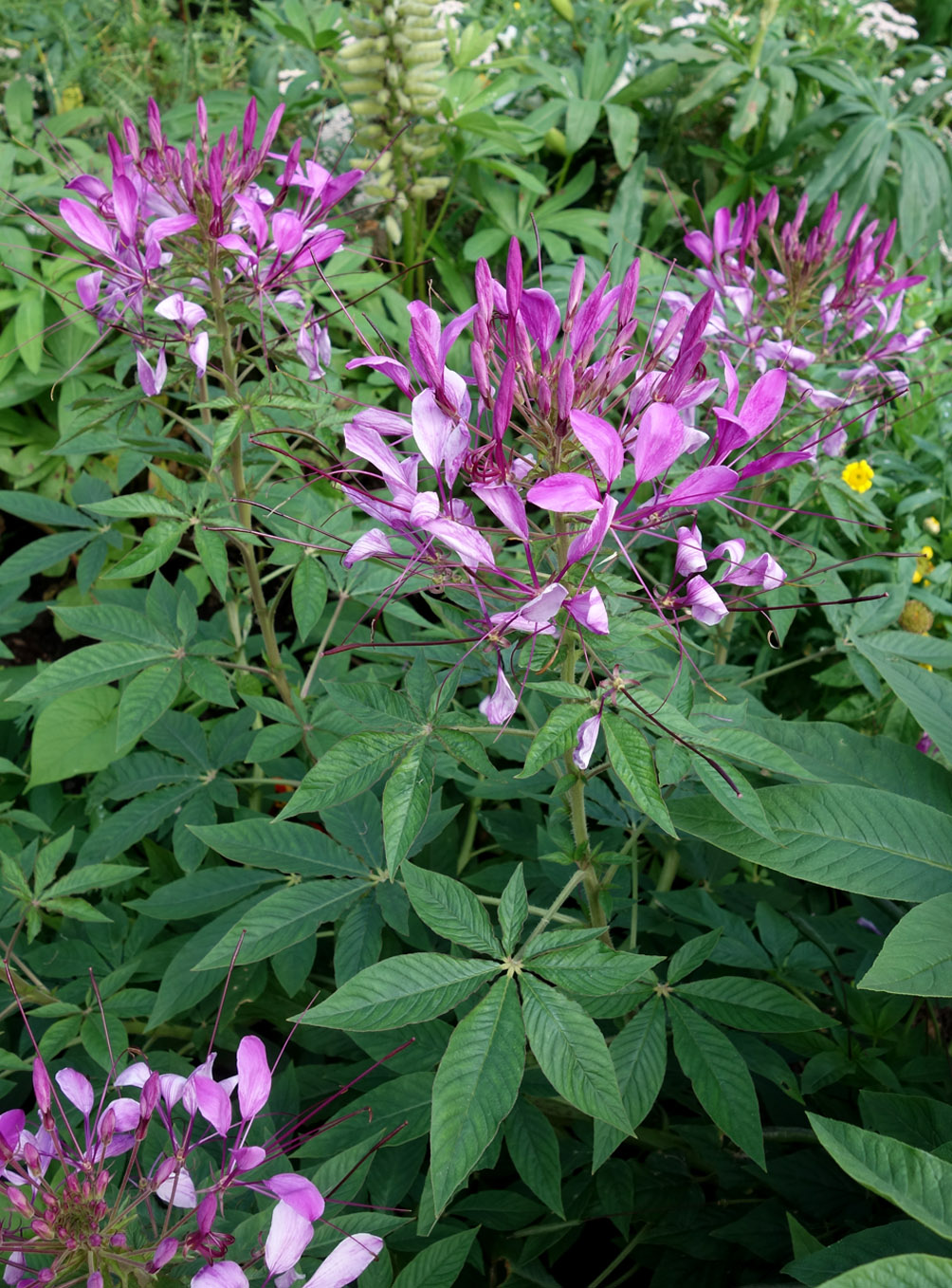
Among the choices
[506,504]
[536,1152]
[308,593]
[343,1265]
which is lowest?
[536,1152]

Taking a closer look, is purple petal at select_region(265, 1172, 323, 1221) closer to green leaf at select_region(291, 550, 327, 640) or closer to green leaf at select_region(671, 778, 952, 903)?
green leaf at select_region(671, 778, 952, 903)

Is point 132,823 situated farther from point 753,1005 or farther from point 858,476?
point 858,476

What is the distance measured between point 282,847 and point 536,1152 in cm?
44

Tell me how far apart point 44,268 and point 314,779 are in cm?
230

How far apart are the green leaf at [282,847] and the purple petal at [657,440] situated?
2.12 ft

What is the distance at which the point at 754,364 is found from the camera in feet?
4.98

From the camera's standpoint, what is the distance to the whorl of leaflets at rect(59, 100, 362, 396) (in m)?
1.12

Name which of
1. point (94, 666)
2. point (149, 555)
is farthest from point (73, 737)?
point (149, 555)

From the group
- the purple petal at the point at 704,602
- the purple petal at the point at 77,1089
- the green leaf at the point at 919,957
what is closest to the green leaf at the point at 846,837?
the green leaf at the point at 919,957

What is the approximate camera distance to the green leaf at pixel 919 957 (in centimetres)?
81

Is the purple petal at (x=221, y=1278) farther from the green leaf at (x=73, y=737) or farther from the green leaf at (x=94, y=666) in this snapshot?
the green leaf at (x=73, y=737)

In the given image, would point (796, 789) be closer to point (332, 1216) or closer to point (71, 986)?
point (332, 1216)

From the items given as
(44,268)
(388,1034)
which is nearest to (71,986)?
(388,1034)

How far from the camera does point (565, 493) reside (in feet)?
2.15
